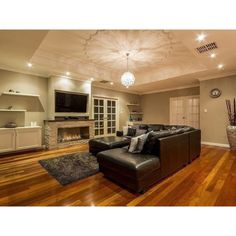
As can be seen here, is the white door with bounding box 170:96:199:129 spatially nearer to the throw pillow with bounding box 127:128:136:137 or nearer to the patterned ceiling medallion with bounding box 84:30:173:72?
the patterned ceiling medallion with bounding box 84:30:173:72

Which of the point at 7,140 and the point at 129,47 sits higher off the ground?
the point at 129,47

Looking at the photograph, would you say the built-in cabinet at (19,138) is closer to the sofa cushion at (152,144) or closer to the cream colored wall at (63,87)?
the cream colored wall at (63,87)

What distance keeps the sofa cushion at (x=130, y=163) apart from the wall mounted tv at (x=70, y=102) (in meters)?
3.29

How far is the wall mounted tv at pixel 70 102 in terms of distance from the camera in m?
5.05

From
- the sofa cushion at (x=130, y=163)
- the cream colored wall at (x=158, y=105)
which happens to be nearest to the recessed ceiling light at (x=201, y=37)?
the sofa cushion at (x=130, y=163)

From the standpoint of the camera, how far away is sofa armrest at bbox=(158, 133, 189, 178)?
2406mm

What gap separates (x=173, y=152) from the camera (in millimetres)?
2678

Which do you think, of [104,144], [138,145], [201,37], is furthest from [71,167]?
[201,37]

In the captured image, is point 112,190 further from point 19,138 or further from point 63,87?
point 63,87

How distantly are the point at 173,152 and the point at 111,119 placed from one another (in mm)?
4804

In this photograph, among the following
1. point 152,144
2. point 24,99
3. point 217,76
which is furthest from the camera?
point 217,76

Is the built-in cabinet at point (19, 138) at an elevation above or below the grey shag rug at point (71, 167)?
above

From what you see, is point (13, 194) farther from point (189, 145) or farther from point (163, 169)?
point (189, 145)
